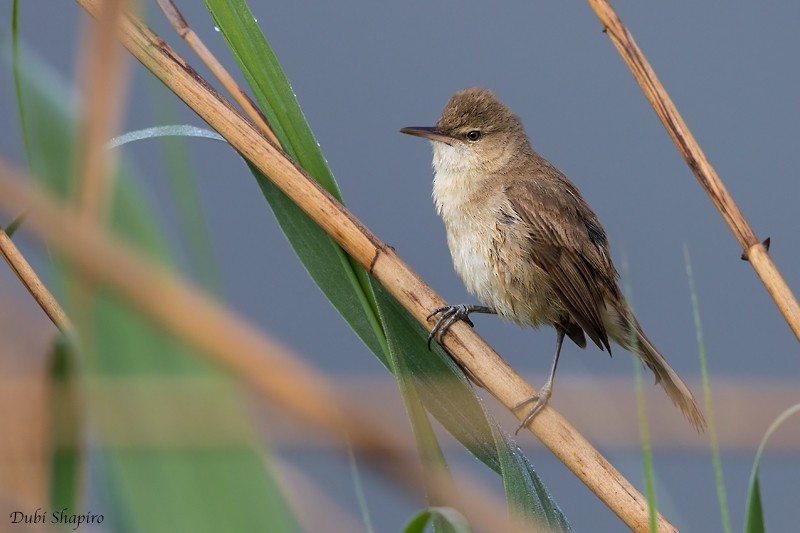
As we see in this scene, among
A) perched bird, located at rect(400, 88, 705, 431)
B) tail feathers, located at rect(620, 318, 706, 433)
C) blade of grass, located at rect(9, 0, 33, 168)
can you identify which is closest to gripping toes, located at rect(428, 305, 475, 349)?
perched bird, located at rect(400, 88, 705, 431)

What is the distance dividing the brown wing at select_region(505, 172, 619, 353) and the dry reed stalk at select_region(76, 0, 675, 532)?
808 millimetres

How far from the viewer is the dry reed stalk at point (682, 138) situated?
1.72 meters

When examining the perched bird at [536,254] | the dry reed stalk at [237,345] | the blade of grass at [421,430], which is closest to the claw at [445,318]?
the blade of grass at [421,430]

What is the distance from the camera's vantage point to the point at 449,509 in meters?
0.96

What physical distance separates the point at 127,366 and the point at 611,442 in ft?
1.77

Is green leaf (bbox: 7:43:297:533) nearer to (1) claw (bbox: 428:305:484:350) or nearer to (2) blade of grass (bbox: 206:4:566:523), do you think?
(2) blade of grass (bbox: 206:4:566:523)

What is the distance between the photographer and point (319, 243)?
170 centimetres

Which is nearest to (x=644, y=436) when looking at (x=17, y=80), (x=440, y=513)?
(x=440, y=513)

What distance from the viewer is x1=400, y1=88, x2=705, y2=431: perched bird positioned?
2559 mm

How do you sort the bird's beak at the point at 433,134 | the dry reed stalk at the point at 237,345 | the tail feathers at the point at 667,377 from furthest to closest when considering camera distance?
the bird's beak at the point at 433,134
the tail feathers at the point at 667,377
the dry reed stalk at the point at 237,345

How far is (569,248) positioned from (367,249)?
1.07 meters

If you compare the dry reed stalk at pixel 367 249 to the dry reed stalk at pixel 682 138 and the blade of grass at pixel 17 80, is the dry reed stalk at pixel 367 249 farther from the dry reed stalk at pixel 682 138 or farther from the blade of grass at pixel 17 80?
the dry reed stalk at pixel 682 138

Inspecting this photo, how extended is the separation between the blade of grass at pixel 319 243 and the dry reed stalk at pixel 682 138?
620 millimetres

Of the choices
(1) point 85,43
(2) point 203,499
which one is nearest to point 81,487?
(2) point 203,499
